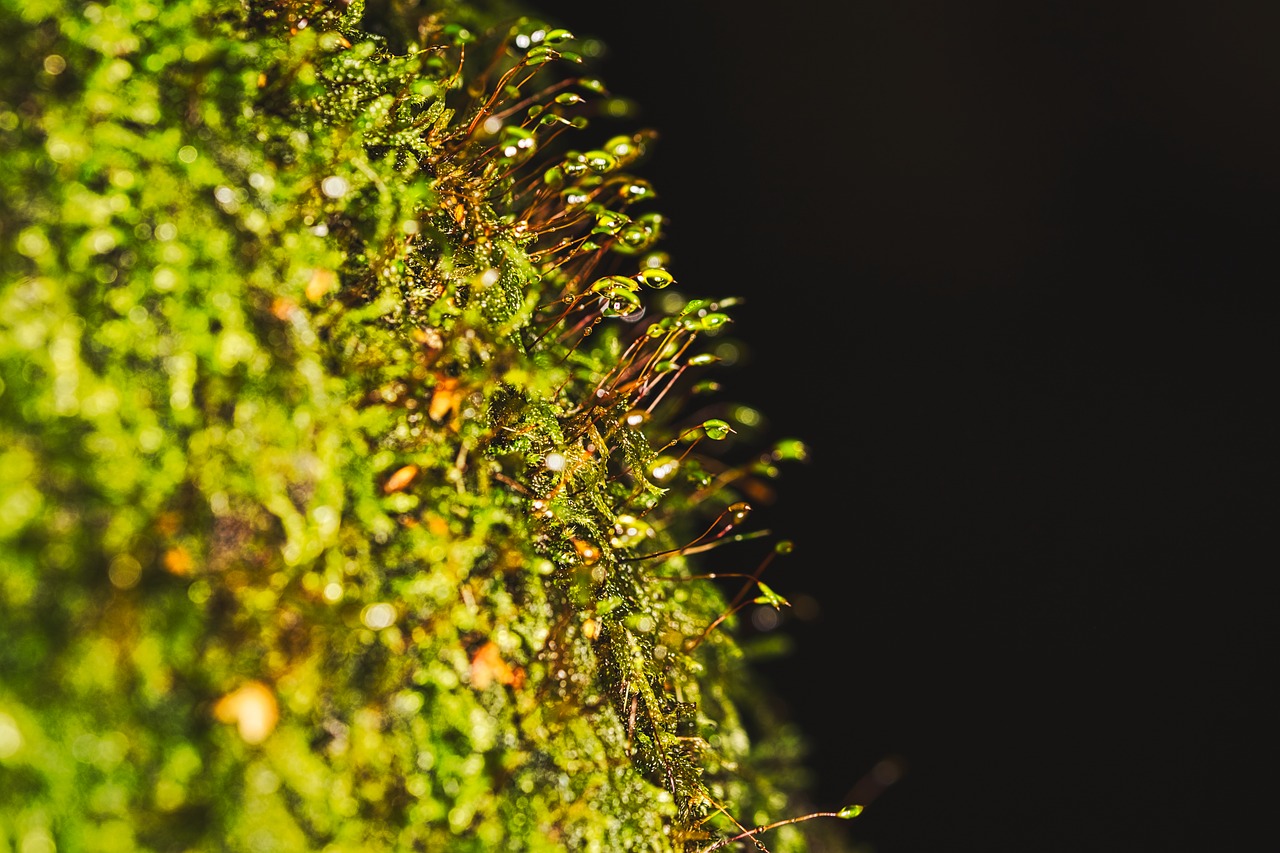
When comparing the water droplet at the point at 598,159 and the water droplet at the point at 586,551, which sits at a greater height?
the water droplet at the point at 598,159

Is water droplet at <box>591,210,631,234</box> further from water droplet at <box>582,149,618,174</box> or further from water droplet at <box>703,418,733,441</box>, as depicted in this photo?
water droplet at <box>703,418,733,441</box>

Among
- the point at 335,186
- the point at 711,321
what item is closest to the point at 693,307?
the point at 711,321

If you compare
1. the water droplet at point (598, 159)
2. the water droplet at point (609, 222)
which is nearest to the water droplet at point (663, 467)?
the water droplet at point (609, 222)

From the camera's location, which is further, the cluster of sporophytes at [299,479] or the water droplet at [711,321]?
the water droplet at [711,321]

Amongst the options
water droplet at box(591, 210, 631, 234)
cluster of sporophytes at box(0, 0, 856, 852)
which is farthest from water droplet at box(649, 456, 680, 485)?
water droplet at box(591, 210, 631, 234)

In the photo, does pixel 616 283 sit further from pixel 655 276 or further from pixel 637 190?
pixel 637 190

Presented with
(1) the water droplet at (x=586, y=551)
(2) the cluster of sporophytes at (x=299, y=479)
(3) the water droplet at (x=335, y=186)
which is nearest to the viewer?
(2) the cluster of sporophytes at (x=299, y=479)

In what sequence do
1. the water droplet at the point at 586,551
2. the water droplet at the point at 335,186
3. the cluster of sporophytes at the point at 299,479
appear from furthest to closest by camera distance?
the water droplet at the point at 586,551
the water droplet at the point at 335,186
the cluster of sporophytes at the point at 299,479

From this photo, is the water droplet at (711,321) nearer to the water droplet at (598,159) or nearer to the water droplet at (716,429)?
the water droplet at (716,429)

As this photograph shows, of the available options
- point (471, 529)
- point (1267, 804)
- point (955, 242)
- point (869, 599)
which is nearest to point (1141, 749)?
point (1267, 804)
